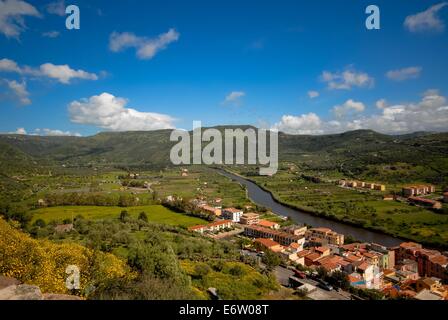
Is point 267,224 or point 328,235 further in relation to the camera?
point 267,224

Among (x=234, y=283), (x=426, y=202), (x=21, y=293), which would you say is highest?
(x=21, y=293)

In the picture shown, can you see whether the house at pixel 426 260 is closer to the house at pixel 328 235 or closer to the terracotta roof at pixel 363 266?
the house at pixel 328 235

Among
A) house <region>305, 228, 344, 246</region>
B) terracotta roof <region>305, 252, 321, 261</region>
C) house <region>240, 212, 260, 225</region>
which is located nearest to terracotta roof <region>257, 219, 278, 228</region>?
house <region>240, 212, 260, 225</region>

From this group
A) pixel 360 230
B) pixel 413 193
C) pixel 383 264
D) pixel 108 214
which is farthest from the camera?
pixel 413 193

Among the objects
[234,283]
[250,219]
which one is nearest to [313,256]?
[234,283]

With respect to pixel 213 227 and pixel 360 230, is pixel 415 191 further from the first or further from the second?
pixel 213 227
